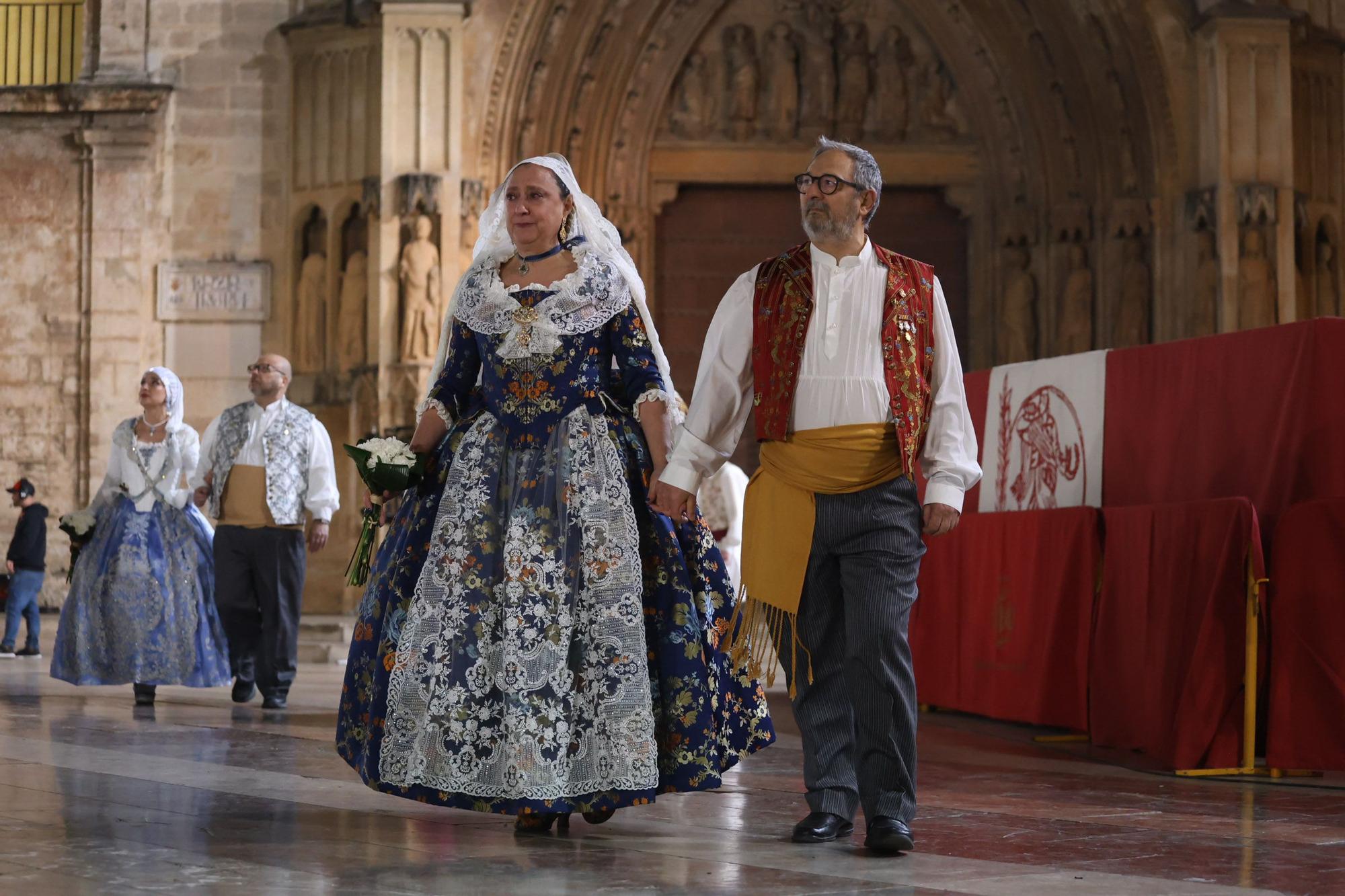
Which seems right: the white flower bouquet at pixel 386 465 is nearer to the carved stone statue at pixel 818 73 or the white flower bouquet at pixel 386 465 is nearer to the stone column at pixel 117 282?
the stone column at pixel 117 282

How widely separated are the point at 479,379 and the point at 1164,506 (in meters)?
2.78

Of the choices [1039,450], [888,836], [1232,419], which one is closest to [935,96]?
[1039,450]

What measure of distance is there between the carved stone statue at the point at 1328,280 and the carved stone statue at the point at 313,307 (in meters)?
7.87

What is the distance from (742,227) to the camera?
50.2ft

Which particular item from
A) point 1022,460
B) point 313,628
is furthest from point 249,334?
point 1022,460

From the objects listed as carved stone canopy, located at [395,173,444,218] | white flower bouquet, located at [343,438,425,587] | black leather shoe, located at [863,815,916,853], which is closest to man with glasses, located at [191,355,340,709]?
white flower bouquet, located at [343,438,425,587]

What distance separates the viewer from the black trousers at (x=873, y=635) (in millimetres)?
4027

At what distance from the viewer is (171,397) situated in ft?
28.2

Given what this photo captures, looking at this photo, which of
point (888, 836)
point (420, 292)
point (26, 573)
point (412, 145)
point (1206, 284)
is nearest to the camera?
point (888, 836)

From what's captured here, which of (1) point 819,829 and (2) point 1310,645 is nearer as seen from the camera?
(1) point 819,829

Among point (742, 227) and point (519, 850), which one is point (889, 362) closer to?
point (519, 850)

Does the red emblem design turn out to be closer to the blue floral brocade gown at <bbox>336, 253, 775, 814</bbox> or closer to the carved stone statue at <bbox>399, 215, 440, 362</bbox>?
A: the blue floral brocade gown at <bbox>336, 253, 775, 814</bbox>

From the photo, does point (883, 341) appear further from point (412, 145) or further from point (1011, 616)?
point (412, 145)

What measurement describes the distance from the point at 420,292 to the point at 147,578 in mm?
5317
